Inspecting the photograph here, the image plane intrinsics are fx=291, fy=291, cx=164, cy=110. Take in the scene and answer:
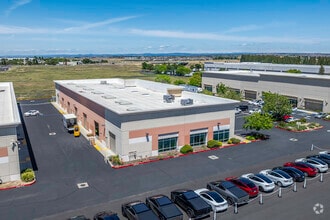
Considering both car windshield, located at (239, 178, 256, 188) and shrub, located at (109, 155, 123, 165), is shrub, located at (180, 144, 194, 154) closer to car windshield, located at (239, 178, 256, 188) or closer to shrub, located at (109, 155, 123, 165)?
shrub, located at (109, 155, 123, 165)

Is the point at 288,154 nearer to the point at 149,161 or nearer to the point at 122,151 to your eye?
the point at 149,161

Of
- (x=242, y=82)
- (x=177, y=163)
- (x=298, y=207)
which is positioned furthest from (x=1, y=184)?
(x=242, y=82)

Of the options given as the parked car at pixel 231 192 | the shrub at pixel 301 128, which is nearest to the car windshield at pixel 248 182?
the parked car at pixel 231 192

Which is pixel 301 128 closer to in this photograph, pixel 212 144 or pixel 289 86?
pixel 212 144

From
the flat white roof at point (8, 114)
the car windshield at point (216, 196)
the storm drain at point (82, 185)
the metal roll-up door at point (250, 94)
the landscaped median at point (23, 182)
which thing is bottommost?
the storm drain at point (82, 185)

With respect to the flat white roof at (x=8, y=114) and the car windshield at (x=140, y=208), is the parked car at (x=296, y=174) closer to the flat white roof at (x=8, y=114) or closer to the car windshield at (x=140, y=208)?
the car windshield at (x=140, y=208)

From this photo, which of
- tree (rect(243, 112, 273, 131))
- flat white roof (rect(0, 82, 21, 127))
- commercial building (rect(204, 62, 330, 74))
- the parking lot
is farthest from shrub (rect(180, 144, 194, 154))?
commercial building (rect(204, 62, 330, 74))
